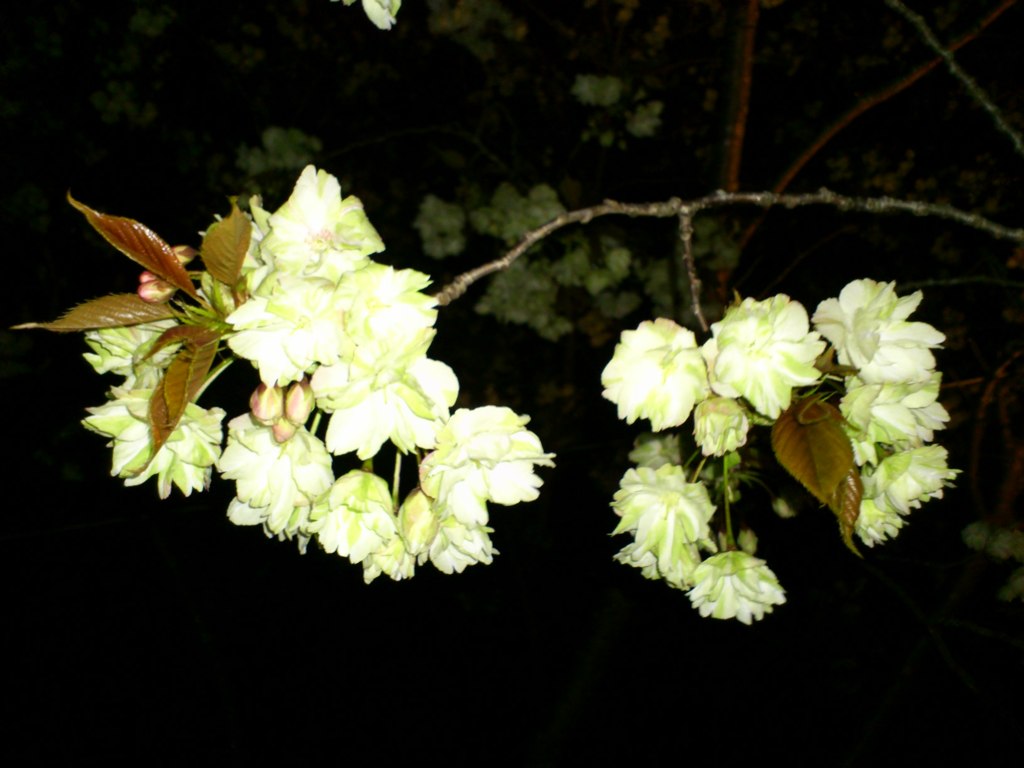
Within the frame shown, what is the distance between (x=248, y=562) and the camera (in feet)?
11.6

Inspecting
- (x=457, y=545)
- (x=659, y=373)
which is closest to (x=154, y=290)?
(x=457, y=545)

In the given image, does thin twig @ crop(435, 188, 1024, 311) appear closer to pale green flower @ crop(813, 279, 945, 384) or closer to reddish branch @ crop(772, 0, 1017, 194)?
pale green flower @ crop(813, 279, 945, 384)

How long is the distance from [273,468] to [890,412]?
75cm

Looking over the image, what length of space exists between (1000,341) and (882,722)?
7.25 feet

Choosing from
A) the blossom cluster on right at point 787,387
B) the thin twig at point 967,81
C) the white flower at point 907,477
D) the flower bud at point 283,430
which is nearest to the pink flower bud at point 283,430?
the flower bud at point 283,430

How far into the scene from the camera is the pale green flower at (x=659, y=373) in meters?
0.77

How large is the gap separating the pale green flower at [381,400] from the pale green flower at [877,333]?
19.2 inches

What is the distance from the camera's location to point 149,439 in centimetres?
75

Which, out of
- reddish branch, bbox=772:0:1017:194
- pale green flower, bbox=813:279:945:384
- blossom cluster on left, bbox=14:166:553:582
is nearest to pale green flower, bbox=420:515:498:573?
blossom cluster on left, bbox=14:166:553:582

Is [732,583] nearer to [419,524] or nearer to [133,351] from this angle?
[419,524]

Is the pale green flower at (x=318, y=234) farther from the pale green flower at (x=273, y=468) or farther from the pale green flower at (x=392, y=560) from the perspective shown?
the pale green flower at (x=392, y=560)

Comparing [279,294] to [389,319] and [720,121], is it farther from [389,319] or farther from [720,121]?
→ [720,121]

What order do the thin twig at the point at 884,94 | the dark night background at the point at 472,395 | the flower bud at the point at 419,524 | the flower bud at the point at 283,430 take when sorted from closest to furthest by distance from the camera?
1. the flower bud at the point at 283,430
2. the flower bud at the point at 419,524
3. the thin twig at the point at 884,94
4. the dark night background at the point at 472,395

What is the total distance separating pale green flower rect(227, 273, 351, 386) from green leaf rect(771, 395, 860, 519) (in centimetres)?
48
